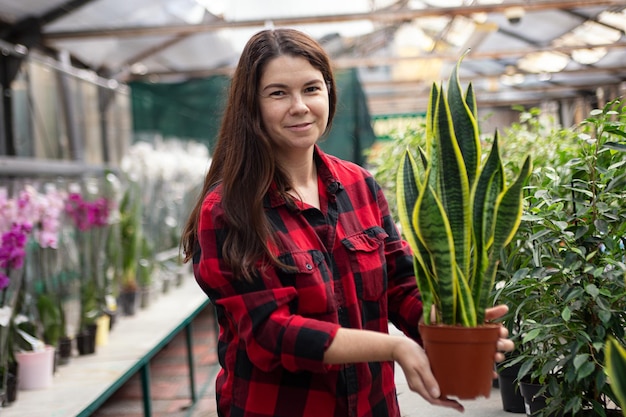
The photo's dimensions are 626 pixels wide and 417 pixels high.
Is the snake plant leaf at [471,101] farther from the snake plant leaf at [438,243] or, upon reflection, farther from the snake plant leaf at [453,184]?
the snake plant leaf at [438,243]

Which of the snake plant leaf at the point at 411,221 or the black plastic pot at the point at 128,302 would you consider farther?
the black plastic pot at the point at 128,302

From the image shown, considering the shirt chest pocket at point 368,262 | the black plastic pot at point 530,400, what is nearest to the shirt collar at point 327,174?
the shirt chest pocket at point 368,262

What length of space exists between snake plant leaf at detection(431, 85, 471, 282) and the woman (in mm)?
151

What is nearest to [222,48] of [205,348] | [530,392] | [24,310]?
[205,348]

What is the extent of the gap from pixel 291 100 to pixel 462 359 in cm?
54

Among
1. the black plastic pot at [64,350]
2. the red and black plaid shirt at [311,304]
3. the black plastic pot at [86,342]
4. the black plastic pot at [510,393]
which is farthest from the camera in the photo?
the black plastic pot at [86,342]

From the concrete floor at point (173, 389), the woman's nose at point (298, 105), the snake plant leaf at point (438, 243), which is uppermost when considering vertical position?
the woman's nose at point (298, 105)

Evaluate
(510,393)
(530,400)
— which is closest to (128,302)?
(510,393)

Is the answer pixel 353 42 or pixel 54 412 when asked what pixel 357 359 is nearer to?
pixel 54 412

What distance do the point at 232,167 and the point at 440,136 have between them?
0.39 m

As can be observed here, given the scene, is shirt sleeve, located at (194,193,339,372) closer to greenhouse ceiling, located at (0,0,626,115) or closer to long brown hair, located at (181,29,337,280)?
long brown hair, located at (181,29,337,280)

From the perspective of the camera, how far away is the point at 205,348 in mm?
5762

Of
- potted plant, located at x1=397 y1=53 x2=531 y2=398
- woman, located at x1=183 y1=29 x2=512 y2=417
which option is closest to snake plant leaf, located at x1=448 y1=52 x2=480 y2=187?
potted plant, located at x1=397 y1=53 x2=531 y2=398

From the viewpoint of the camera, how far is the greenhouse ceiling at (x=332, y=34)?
20.6 feet
